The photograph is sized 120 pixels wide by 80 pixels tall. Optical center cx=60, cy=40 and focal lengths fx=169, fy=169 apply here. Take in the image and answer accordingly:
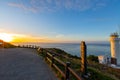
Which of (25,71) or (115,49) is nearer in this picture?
(25,71)

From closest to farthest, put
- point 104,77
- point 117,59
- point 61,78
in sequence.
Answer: point 61,78, point 104,77, point 117,59

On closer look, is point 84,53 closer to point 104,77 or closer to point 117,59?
point 104,77

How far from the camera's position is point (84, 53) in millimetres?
7797

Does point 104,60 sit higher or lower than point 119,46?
lower

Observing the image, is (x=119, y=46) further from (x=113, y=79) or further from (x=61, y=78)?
(x=61, y=78)

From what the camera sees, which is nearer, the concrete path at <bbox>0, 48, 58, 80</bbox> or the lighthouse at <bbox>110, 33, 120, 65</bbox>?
the concrete path at <bbox>0, 48, 58, 80</bbox>

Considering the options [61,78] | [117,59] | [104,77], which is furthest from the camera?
[117,59]

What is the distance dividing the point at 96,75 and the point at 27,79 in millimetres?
3855

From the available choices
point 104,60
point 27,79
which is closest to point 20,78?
point 27,79

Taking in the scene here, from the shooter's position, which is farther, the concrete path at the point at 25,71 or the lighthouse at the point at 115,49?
the lighthouse at the point at 115,49

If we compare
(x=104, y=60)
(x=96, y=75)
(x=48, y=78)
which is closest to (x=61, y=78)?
(x=48, y=78)

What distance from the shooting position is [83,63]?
7883 mm

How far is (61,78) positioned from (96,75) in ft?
8.35

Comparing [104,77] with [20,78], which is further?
[104,77]
